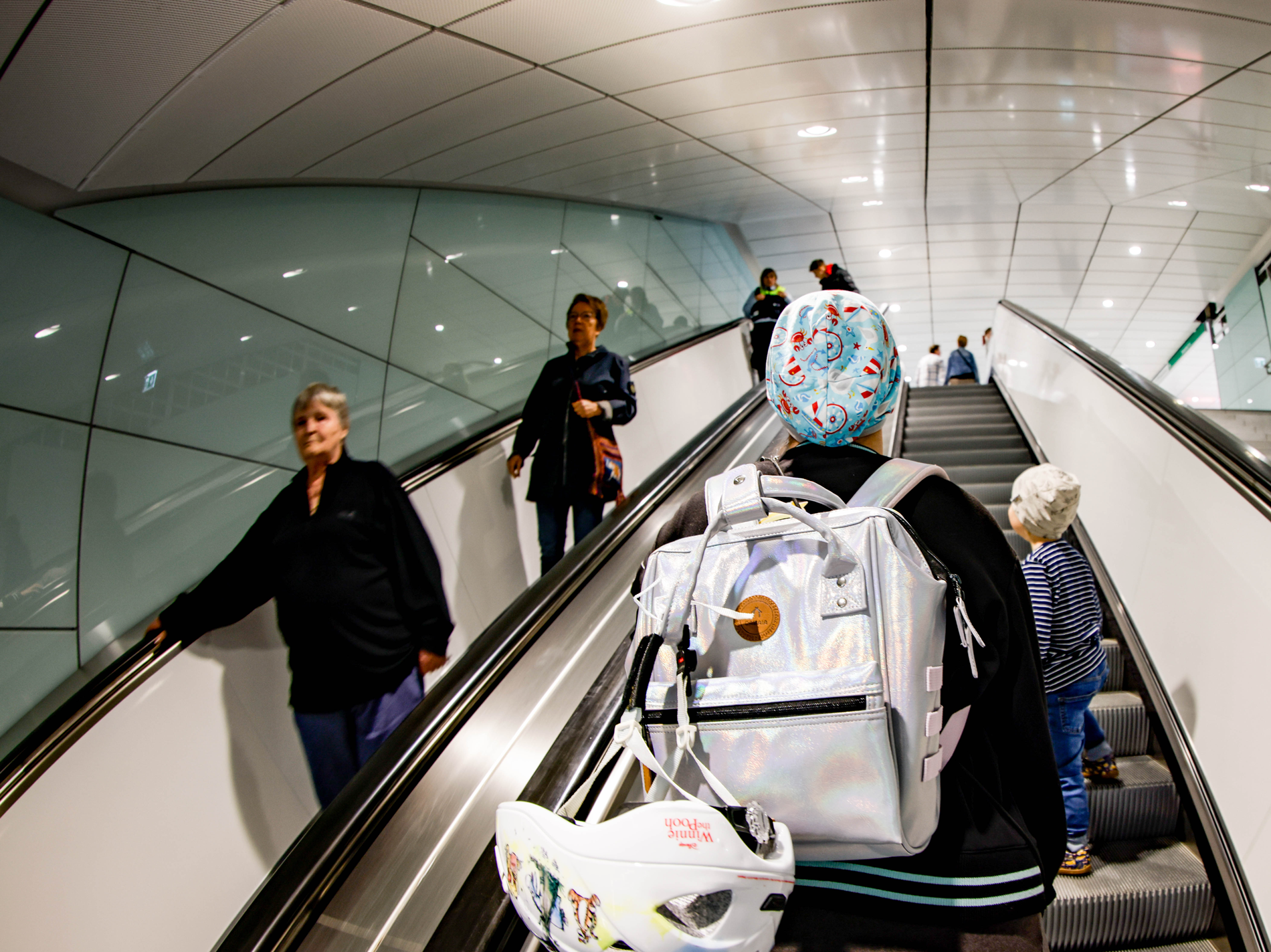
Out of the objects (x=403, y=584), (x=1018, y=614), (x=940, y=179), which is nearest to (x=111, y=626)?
(x=403, y=584)

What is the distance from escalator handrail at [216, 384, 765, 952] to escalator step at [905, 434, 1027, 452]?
12.8 feet

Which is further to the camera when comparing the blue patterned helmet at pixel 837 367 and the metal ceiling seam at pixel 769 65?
the metal ceiling seam at pixel 769 65

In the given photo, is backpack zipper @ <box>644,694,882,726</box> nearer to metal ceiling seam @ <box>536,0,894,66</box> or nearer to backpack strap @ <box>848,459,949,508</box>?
backpack strap @ <box>848,459,949,508</box>

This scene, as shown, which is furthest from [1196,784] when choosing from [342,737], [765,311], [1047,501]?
[765,311]

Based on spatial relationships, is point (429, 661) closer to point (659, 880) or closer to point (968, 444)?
point (659, 880)

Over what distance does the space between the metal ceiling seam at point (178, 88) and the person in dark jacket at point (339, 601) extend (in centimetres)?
154

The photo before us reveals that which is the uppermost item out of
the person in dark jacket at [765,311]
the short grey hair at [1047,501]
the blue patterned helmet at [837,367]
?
the person in dark jacket at [765,311]

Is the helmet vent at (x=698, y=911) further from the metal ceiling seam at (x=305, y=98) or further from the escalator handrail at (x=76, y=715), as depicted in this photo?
the metal ceiling seam at (x=305, y=98)

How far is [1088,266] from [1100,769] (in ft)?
37.5

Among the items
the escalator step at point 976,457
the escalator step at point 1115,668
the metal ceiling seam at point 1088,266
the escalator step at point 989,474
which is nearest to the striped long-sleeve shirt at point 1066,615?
the escalator step at point 1115,668

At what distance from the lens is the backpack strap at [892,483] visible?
94 cm

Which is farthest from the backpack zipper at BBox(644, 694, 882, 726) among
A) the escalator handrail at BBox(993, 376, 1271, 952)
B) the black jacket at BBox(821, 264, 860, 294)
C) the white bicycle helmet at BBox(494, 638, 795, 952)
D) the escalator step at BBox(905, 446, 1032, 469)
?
the black jacket at BBox(821, 264, 860, 294)

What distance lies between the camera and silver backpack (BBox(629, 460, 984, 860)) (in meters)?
0.82

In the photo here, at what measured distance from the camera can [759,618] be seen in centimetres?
89
